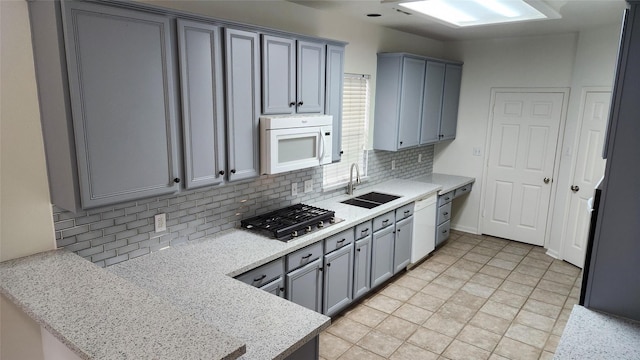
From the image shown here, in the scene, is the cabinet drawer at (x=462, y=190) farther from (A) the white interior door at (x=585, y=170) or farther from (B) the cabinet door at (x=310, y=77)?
(B) the cabinet door at (x=310, y=77)

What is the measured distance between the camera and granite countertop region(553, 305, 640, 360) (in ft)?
5.61

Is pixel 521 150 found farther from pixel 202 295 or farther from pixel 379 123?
pixel 202 295

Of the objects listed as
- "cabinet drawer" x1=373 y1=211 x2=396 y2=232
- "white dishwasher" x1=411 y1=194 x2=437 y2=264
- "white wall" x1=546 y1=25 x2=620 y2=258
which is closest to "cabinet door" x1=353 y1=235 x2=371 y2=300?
"cabinet drawer" x1=373 y1=211 x2=396 y2=232

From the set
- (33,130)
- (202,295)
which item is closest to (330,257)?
(202,295)

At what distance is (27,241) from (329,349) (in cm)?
216

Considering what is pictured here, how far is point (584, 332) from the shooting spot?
185 cm

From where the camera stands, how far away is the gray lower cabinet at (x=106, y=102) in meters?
1.97

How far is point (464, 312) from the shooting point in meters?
3.89

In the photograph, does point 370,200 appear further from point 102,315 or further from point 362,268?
point 102,315

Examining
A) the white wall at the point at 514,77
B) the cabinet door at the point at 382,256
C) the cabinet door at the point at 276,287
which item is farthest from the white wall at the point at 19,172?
the white wall at the point at 514,77

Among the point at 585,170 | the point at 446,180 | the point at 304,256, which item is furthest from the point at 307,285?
the point at 585,170

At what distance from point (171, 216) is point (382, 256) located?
2.13m

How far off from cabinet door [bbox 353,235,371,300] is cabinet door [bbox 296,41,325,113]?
1.25m

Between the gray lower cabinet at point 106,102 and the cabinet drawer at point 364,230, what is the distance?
1844 mm
